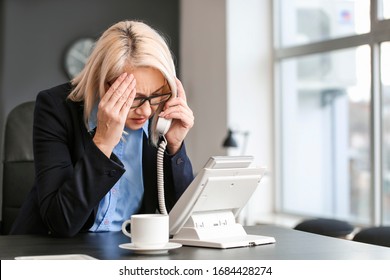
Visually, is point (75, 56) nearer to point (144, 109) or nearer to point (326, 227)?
point (326, 227)

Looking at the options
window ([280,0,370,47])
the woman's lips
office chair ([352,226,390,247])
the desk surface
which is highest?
window ([280,0,370,47])

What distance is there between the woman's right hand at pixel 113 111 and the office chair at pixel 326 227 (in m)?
1.00

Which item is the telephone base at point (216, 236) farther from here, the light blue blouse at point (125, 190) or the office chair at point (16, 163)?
the office chair at point (16, 163)

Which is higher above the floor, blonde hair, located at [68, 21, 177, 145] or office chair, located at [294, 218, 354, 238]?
blonde hair, located at [68, 21, 177, 145]

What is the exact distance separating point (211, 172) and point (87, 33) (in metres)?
4.73

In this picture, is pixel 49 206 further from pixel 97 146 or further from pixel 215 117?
pixel 215 117

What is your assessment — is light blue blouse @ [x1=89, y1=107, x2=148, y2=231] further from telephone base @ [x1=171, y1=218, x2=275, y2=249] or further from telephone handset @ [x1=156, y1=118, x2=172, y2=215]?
telephone base @ [x1=171, y1=218, x2=275, y2=249]

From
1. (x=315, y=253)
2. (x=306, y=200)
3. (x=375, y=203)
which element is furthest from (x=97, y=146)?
(x=306, y=200)

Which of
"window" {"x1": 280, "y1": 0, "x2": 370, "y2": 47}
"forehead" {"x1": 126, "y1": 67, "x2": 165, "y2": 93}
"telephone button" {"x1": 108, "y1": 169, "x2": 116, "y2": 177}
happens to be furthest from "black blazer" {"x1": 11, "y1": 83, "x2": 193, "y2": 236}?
"window" {"x1": 280, "y1": 0, "x2": 370, "y2": 47}

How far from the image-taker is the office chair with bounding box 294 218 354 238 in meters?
2.56

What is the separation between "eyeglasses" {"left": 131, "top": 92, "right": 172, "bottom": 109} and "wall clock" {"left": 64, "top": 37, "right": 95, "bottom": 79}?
4.18m

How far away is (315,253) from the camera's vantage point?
1.51 m

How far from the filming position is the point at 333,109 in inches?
203

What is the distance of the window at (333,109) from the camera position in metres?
4.61
